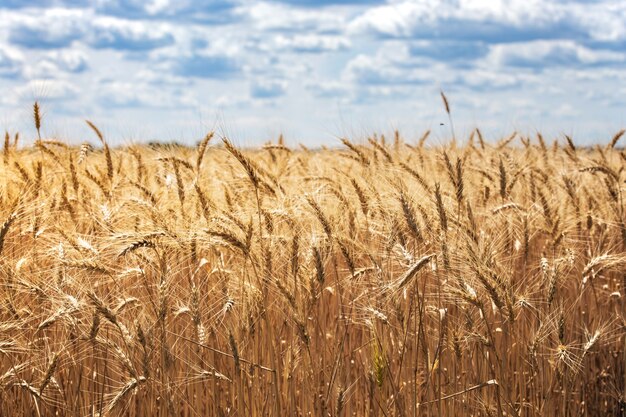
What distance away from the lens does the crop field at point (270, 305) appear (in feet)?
10.1

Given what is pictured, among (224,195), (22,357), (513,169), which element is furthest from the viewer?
(513,169)

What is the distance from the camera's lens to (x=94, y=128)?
17.2ft

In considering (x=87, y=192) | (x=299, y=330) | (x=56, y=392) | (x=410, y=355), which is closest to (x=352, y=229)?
(x=410, y=355)

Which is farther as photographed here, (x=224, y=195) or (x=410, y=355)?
(x=224, y=195)

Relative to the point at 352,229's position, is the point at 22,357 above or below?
below

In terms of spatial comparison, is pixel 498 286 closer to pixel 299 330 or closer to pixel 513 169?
pixel 299 330

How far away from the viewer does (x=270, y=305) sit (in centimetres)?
355

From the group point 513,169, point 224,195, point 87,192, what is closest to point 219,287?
point 224,195

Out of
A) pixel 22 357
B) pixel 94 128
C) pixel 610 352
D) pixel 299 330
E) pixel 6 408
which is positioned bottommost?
pixel 610 352

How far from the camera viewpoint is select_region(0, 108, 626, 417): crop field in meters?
3.09

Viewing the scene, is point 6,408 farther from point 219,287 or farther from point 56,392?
point 219,287

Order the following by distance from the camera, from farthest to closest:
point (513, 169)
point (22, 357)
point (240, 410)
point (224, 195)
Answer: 1. point (513, 169)
2. point (224, 195)
3. point (22, 357)
4. point (240, 410)

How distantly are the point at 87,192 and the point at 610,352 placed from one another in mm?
3446

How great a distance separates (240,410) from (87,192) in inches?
92.9
